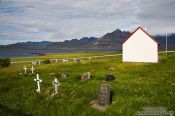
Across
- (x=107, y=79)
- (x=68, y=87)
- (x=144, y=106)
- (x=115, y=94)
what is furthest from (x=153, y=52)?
(x=144, y=106)

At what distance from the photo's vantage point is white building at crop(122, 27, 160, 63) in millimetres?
61719

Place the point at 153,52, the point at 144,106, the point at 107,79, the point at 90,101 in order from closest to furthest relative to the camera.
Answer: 1. the point at 144,106
2. the point at 90,101
3. the point at 107,79
4. the point at 153,52

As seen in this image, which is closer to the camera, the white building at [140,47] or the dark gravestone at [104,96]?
the dark gravestone at [104,96]

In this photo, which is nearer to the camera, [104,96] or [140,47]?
[104,96]

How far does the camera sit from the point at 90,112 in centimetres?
2056

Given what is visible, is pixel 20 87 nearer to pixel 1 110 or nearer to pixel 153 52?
pixel 1 110

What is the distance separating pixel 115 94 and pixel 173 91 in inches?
179

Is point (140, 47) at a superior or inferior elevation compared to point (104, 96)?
superior

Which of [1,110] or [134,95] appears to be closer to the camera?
[1,110]

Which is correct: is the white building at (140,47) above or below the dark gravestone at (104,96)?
above

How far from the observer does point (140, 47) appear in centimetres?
6272

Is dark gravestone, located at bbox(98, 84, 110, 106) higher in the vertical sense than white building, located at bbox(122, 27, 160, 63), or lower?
lower

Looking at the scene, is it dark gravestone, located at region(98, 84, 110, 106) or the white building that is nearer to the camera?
dark gravestone, located at region(98, 84, 110, 106)

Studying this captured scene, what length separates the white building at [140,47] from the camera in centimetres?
6172
